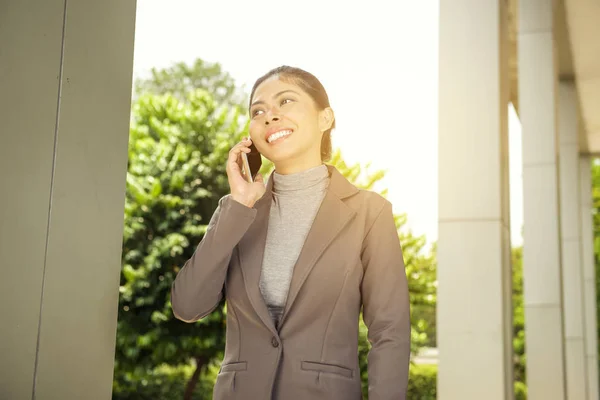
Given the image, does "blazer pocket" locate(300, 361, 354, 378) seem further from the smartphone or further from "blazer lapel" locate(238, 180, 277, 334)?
the smartphone

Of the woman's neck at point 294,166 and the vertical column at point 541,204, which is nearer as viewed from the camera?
the woman's neck at point 294,166

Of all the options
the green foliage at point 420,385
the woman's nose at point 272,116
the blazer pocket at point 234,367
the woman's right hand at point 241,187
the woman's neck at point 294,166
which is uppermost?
the woman's nose at point 272,116

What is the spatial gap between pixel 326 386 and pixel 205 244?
0.44 meters

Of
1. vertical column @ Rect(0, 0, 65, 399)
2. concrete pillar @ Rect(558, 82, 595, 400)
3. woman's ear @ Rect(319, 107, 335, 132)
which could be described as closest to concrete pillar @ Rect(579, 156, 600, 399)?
concrete pillar @ Rect(558, 82, 595, 400)

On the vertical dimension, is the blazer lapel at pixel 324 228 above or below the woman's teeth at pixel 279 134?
below

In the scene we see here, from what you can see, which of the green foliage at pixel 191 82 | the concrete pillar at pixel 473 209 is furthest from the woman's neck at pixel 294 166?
the green foliage at pixel 191 82

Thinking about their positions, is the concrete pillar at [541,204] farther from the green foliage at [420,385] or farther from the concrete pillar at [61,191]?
the green foliage at [420,385]

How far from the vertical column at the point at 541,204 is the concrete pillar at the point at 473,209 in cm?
254

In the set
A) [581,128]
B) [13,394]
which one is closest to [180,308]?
[13,394]

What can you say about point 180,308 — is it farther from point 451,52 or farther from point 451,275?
point 451,52

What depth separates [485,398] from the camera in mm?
3998

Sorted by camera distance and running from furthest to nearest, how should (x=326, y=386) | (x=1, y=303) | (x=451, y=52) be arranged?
(x=451, y=52) < (x=326, y=386) < (x=1, y=303)

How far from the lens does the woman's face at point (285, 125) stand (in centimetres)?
198

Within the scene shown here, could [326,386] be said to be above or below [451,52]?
below
